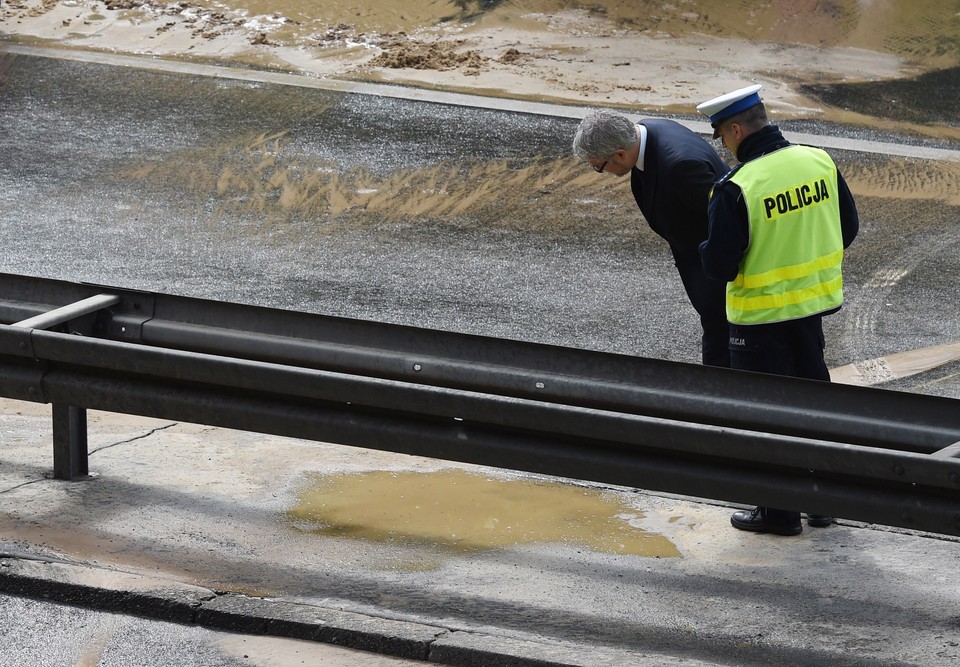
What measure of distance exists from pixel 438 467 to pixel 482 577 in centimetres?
119

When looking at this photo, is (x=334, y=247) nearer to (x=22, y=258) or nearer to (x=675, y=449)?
(x=22, y=258)

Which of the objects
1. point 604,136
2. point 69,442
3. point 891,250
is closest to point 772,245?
point 604,136

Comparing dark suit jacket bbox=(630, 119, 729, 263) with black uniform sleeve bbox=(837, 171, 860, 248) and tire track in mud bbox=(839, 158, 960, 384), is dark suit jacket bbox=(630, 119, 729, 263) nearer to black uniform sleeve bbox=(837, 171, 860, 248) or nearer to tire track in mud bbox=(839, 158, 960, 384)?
black uniform sleeve bbox=(837, 171, 860, 248)

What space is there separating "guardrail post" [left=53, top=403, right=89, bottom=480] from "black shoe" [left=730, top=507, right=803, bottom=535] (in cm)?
272

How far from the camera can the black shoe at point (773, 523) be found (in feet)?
16.1

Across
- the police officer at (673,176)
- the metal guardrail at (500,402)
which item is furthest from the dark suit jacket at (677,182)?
the metal guardrail at (500,402)

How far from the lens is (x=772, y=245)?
15.6 ft

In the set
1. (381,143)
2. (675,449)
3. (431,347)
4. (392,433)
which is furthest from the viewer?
(381,143)

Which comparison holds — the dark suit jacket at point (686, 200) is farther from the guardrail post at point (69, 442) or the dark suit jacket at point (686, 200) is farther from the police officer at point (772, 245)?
the guardrail post at point (69, 442)

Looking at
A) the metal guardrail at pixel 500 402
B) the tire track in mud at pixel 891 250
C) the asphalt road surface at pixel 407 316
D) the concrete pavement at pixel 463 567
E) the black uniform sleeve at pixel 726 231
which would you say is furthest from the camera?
the tire track in mud at pixel 891 250

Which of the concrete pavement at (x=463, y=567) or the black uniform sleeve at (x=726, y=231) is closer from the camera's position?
the concrete pavement at (x=463, y=567)

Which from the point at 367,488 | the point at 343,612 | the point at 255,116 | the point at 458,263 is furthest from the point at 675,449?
the point at 255,116

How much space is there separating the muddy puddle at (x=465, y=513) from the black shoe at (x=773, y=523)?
0.36 m

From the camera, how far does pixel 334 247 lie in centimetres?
961
